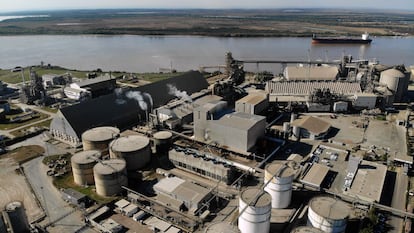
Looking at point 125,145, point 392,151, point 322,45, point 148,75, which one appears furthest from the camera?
point 322,45

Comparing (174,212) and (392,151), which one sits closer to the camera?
(174,212)

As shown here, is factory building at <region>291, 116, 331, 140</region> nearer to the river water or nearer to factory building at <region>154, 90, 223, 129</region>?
factory building at <region>154, 90, 223, 129</region>

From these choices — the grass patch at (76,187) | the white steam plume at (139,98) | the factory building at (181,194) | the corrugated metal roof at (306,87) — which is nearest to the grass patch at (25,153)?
the grass patch at (76,187)

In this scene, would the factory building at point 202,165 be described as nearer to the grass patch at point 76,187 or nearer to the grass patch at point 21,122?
the grass patch at point 76,187

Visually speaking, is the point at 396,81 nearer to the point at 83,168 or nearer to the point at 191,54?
the point at 83,168

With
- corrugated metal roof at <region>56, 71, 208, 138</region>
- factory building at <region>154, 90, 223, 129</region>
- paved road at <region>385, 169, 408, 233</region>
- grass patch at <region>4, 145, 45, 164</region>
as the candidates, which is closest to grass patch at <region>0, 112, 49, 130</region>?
grass patch at <region>4, 145, 45, 164</region>

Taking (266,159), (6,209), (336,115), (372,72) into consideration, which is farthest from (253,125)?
(372,72)

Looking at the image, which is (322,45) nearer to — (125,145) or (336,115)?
(336,115)
